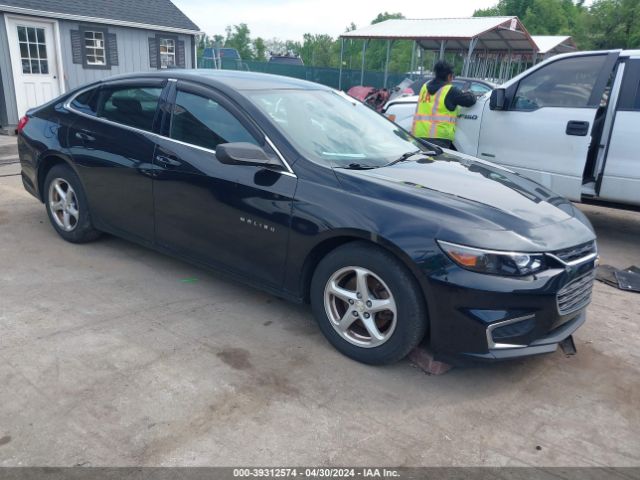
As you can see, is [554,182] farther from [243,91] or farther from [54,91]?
[54,91]

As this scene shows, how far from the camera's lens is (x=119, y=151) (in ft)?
14.0

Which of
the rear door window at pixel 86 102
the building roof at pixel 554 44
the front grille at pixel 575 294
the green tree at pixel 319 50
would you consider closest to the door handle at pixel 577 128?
the front grille at pixel 575 294

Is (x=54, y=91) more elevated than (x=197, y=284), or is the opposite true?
(x=54, y=91)

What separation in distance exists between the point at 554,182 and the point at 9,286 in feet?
17.6

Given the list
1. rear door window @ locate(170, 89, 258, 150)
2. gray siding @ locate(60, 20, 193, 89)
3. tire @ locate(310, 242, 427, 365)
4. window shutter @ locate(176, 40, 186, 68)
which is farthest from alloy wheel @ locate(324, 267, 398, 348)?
window shutter @ locate(176, 40, 186, 68)

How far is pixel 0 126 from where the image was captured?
478 inches

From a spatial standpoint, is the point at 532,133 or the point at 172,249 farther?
the point at 532,133

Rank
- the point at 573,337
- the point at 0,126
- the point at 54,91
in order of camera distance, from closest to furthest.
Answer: the point at 573,337, the point at 0,126, the point at 54,91

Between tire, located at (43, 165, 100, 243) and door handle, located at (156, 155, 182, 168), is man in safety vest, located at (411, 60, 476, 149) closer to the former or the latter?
door handle, located at (156, 155, 182, 168)

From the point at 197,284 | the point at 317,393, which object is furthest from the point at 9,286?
the point at 317,393

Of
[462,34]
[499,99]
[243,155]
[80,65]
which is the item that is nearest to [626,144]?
[499,99]

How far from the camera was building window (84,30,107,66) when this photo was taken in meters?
13.5

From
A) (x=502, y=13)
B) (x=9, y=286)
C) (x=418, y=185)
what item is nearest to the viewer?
(x=418, y=185)

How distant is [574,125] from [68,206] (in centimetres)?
513
